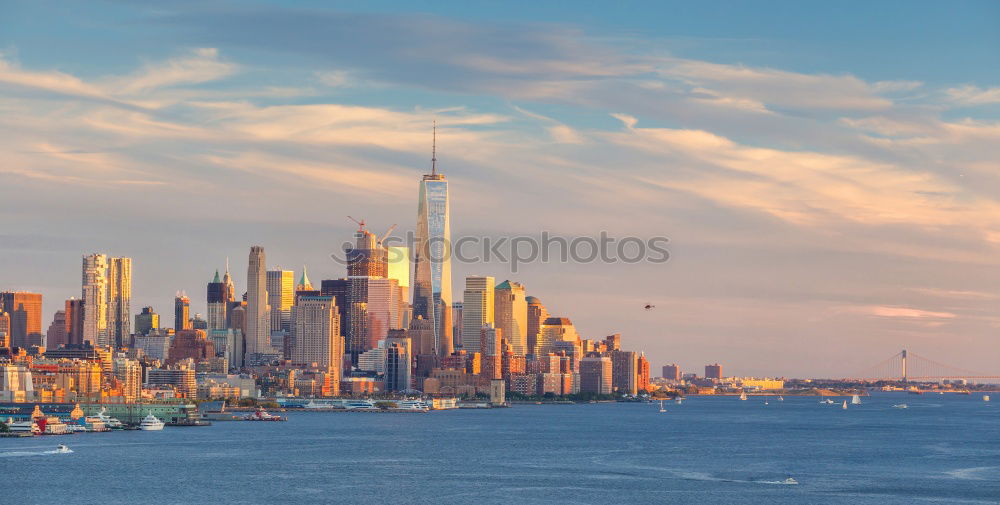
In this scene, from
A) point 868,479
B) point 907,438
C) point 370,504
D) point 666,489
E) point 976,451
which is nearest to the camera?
point 370,504

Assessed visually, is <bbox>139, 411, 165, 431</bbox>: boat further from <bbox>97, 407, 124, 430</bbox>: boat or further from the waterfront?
the waterfront

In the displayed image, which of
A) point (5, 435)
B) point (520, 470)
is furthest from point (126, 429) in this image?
point (520, 470)

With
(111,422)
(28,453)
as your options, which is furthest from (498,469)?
(111,422)

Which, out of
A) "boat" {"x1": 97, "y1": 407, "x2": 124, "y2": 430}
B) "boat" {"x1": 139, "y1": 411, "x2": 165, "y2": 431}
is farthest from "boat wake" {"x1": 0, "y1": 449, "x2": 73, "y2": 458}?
"boat" {"x1": 139, "y1": 411, "x2": 165, "y2": 431}

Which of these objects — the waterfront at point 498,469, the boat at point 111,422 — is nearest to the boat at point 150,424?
the boat at point 111,422

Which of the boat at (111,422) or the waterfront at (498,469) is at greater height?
the boat at (111,422)

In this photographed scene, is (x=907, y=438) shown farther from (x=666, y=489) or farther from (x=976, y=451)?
(x=666, y=489)

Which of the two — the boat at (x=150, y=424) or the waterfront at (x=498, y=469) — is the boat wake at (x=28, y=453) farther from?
the boat at (x=150, y=424)

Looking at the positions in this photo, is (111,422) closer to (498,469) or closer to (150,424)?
(150,424)
